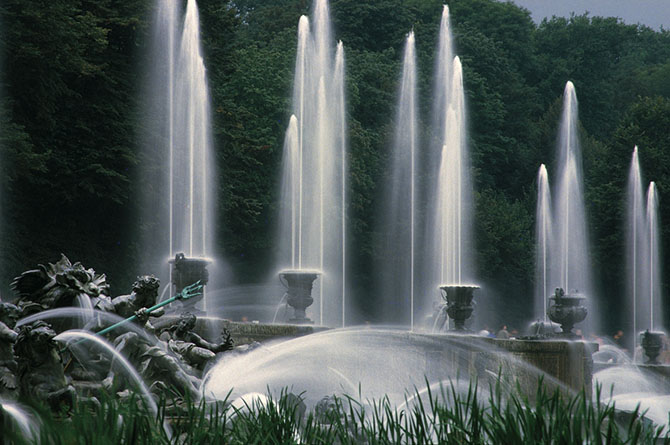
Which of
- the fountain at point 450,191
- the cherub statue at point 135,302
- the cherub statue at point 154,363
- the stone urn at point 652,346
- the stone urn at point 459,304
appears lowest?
the stone urn at point 652,346

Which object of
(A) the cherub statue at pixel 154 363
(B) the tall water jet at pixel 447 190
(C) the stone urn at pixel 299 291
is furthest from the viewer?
(B) the tall water jet at pixel 447 190

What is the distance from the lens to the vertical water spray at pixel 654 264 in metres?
42.2

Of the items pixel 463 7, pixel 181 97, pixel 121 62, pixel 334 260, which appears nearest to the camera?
pixel 181 97

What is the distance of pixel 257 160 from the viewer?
35.5 metres

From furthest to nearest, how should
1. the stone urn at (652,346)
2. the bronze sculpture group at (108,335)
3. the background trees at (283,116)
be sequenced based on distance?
the background trees at (283,116) → the stone urn at (652,346) → the bronze sculpture group at (108,335)

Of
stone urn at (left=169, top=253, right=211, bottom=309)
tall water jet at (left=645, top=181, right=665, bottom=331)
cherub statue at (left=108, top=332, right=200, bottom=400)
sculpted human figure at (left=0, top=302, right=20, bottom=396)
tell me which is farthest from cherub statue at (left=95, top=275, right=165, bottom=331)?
tall water jet at (left=645, top=181, right=665, bottom=331)

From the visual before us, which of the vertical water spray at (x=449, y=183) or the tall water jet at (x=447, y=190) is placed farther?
the tall water jet at (x=447, y=190)

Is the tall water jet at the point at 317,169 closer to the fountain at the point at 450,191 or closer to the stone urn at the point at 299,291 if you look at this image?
the stone urn at the point at 299,291

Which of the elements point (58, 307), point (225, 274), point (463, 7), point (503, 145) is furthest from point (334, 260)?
point (58, 307)

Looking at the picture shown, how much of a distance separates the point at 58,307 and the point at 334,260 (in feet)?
93.5

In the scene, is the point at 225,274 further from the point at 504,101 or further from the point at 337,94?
the point at 504,101

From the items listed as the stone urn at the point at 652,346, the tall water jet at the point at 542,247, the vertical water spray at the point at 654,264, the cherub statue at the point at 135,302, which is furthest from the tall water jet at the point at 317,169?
the vertical water spray at the point at 654,264

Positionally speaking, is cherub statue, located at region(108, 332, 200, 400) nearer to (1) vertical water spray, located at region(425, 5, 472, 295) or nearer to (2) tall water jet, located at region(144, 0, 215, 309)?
(2) tall water jet, located at region(144, 0, 215, 309)

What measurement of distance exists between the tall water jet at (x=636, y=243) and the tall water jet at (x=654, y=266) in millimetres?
410
